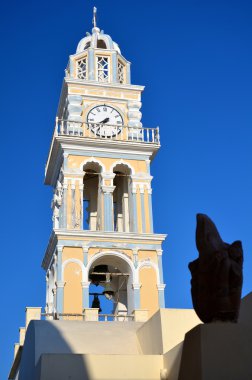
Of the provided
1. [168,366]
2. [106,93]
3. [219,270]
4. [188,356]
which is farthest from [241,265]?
[106,93]

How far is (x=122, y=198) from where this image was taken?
30.7 meters

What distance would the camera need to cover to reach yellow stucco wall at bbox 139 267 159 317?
2636 centimetres

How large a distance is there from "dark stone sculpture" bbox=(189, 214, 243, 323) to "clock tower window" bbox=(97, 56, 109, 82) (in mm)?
21801

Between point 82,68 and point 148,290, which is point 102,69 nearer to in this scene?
point 82,68

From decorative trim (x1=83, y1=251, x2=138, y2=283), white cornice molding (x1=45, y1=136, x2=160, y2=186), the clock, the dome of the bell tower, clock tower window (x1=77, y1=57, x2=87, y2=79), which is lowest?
decorative trim (x1=83, y1=251, x2=138, y2=283)

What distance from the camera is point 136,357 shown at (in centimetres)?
1504

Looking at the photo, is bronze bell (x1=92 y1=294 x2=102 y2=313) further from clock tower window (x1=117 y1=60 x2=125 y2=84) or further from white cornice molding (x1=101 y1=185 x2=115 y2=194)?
clock tower window (x1=117 y1=60 x2=125 y2=84)

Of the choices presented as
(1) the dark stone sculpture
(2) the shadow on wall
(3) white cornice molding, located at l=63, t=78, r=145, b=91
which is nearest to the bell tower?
(3) white cornice molding, located at l=63, t=78, r=145, b=91

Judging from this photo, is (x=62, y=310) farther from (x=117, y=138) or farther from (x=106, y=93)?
(x=106, y=93)

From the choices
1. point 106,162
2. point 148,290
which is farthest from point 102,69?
point 148,290

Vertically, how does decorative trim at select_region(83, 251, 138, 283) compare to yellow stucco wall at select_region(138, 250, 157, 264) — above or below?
below

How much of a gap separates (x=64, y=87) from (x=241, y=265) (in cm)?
2177

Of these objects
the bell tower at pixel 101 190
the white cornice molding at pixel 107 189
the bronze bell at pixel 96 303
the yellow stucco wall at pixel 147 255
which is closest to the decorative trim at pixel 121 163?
the bell tower at pixel 101 190

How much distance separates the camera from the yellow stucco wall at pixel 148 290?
1038 inches
